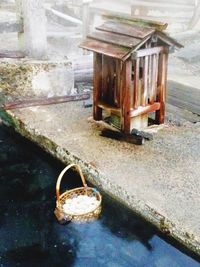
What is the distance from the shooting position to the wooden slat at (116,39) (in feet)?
18.2

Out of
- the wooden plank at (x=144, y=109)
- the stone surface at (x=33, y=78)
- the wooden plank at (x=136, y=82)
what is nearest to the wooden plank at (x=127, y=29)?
the wooden plank at (x=136, y=82)

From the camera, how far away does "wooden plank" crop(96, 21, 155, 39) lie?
5.65 metres

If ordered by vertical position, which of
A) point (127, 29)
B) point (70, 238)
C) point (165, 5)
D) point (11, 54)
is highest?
point (165, 5)

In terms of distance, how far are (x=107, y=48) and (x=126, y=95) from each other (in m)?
0.85

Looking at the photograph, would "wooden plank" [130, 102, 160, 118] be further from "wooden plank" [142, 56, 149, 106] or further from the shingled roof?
the shingled roof

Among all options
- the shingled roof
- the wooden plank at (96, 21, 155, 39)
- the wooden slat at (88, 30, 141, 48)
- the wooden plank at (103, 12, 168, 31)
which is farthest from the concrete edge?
the wooden plank at (103, 12, 168, 31)

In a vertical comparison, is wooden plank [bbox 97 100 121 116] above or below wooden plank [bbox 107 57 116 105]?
below

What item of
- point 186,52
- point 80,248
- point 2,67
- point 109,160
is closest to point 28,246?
point 80,248

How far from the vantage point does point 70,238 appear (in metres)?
4.64

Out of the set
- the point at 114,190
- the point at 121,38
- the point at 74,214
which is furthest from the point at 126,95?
the point at 74,214

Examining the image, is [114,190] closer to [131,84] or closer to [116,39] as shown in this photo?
[131,84]

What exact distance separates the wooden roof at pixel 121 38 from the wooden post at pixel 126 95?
26cm

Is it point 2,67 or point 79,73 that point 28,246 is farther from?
point 79,73

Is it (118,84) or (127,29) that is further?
(118,84)
